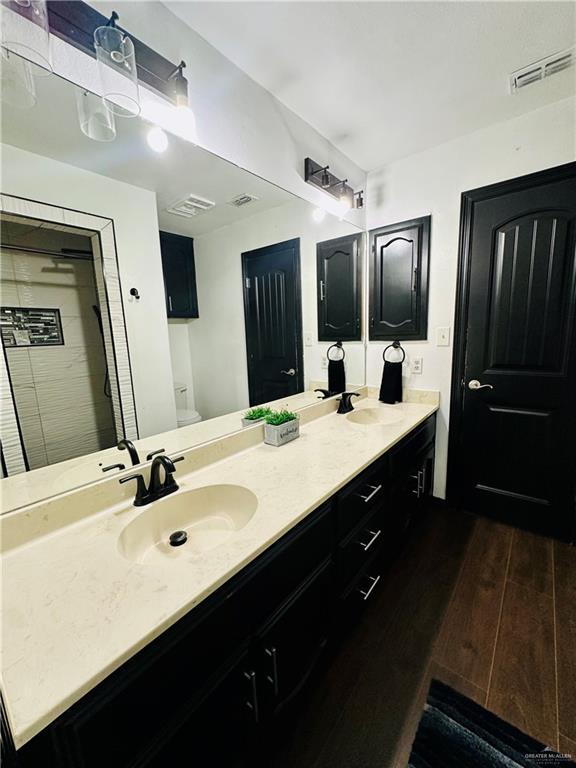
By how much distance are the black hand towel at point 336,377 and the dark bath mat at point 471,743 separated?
154 centimetres

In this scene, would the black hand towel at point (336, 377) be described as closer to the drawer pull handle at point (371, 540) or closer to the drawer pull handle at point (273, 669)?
the drawer pull handle at point (371, 540)

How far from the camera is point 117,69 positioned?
2.95ft

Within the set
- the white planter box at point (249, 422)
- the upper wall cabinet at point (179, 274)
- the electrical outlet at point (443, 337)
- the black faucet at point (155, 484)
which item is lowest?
the black faucet at point (155, 484)

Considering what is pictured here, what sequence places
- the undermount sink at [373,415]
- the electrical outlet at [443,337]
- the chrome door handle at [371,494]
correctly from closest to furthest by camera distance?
the chrome door handle at [371,494]
the undermount sink at [373,415]
the electrical outlet at [443,337]

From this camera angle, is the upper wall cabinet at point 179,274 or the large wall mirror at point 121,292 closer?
the large wall mirror at point 121,292

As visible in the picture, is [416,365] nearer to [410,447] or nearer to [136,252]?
[410,447]

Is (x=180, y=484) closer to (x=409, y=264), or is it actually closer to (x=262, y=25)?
(x=262, y=25)

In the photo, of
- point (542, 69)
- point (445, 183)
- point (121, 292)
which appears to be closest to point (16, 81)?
point (121, 292)

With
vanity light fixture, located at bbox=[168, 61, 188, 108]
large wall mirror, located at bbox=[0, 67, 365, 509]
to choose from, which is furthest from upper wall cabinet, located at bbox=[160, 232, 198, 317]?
vanity light fixture, located at bbox=[168, 61, 188, 108]

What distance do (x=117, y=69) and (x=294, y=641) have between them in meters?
1.84

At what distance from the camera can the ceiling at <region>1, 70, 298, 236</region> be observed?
85 cm

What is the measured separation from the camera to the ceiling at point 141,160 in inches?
33.3

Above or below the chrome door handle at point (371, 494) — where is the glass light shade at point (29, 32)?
above

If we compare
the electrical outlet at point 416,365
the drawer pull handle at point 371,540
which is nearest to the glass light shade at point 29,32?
the drawer pull handle at point 371,540
